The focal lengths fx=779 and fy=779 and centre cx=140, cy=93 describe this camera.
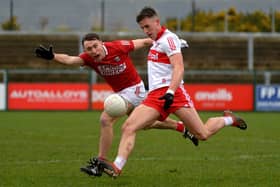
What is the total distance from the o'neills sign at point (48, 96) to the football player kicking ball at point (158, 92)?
66.6 feet

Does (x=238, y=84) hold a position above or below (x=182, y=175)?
below

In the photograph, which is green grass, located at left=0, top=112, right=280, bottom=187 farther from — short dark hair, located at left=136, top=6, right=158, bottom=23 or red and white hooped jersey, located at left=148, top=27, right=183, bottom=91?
short dark hair, located at left=136, top=6, right=158, bottom=23

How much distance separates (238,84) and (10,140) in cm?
1646

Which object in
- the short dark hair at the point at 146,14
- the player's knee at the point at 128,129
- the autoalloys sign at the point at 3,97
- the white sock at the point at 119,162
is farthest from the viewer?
the autoalloys sign at the point at 3,97

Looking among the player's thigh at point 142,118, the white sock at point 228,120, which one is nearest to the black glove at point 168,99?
the player's thigh at point 142,118

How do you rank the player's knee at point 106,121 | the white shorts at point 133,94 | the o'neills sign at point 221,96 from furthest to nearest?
the o'neills sign at point 221,96
the white shorts at point 133,94
the player's knee at point 106,121

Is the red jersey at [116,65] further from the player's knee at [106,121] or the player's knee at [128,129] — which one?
the player's knee at [128,129]

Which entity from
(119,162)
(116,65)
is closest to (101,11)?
(116,65)

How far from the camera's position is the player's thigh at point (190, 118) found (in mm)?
9812

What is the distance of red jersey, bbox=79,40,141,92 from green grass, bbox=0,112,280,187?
126 centimetres

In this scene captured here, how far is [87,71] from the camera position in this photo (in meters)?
32.7

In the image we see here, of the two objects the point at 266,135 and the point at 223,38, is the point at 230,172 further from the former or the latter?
the point at 223,38

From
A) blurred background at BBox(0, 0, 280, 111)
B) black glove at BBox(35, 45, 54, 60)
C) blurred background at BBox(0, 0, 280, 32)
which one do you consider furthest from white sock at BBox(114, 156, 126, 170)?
blurred background at BBox(0, 0, 280, 32)

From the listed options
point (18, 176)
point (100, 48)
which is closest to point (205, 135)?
point (100, 48)
